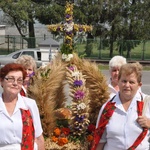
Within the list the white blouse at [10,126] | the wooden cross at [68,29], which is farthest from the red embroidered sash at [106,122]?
the wooden cross at [68,29]

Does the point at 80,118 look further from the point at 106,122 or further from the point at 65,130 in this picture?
the point at 106,122

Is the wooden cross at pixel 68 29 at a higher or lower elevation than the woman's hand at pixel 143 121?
higher

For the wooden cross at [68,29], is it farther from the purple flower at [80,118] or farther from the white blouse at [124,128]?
the white blouse at [124,128]

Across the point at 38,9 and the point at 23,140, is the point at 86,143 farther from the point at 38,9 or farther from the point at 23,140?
the point at 38,9

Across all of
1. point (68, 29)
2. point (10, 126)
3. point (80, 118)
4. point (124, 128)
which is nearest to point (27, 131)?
point (10, 126)

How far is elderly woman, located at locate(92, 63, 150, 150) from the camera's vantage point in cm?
278

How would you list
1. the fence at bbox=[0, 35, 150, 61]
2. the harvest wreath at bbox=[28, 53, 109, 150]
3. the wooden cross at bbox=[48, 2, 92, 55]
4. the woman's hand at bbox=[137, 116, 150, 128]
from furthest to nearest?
the fence at bbox=[0, 35, 150, 61]
the wooden cross at bbox=[48, 2, 92, 55]
the harvest wreath at bbox=[28, 53, 109, 150]
the woman's hand at bbox=[137, 116, 150, 128]

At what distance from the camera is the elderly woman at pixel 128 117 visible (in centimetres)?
278

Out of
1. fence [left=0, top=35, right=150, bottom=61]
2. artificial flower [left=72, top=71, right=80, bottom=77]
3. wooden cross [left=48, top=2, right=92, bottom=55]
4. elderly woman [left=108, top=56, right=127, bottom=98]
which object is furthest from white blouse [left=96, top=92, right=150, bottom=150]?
fence [left=0, top=35, right=150, bottom=61]

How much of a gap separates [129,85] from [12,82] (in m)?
0.93

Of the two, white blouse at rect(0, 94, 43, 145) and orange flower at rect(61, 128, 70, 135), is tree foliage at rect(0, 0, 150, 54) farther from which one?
white blouse at rect(0, 94, 43, 145)

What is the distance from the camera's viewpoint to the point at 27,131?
271 cm

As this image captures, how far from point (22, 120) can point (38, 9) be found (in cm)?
2545

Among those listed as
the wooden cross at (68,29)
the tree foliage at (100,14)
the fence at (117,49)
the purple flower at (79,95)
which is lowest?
the fence at (117,49)
